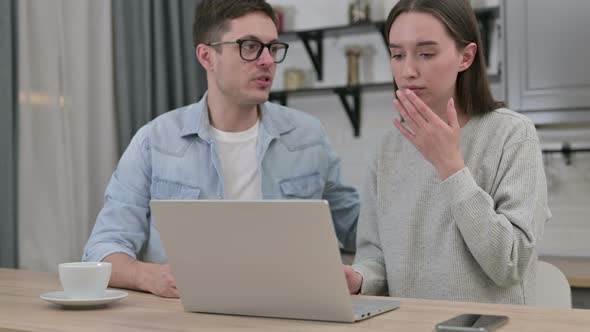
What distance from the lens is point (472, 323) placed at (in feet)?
3.53

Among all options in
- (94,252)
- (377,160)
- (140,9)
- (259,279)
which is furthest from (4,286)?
(140,9)

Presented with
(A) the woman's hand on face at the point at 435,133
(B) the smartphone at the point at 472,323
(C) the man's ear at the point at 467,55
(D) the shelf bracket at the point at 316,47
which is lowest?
(B) the smartphone at the point at 472,323

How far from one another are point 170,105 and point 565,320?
8.65ft

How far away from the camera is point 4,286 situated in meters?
1.66

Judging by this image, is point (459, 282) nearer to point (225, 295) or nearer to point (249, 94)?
point (225, 295)

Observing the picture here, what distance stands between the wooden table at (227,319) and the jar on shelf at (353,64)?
7.16 ft

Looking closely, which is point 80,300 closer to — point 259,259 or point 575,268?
point 259,259

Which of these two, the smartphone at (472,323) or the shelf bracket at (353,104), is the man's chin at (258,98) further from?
the shelf bracket at (353,104)

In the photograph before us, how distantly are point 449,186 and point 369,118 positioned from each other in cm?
219

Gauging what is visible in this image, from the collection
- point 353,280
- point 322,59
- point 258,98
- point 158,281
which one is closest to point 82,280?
point 158,281

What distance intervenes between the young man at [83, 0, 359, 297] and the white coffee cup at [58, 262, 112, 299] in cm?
55

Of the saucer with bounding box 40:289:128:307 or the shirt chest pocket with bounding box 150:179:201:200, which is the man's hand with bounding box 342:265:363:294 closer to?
the saucer with bounding box 40:289:128:307

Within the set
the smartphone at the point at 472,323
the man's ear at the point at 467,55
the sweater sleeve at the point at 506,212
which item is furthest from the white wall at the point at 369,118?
the smartphone at the point at 472,323

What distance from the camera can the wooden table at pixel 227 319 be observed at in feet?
3.69
